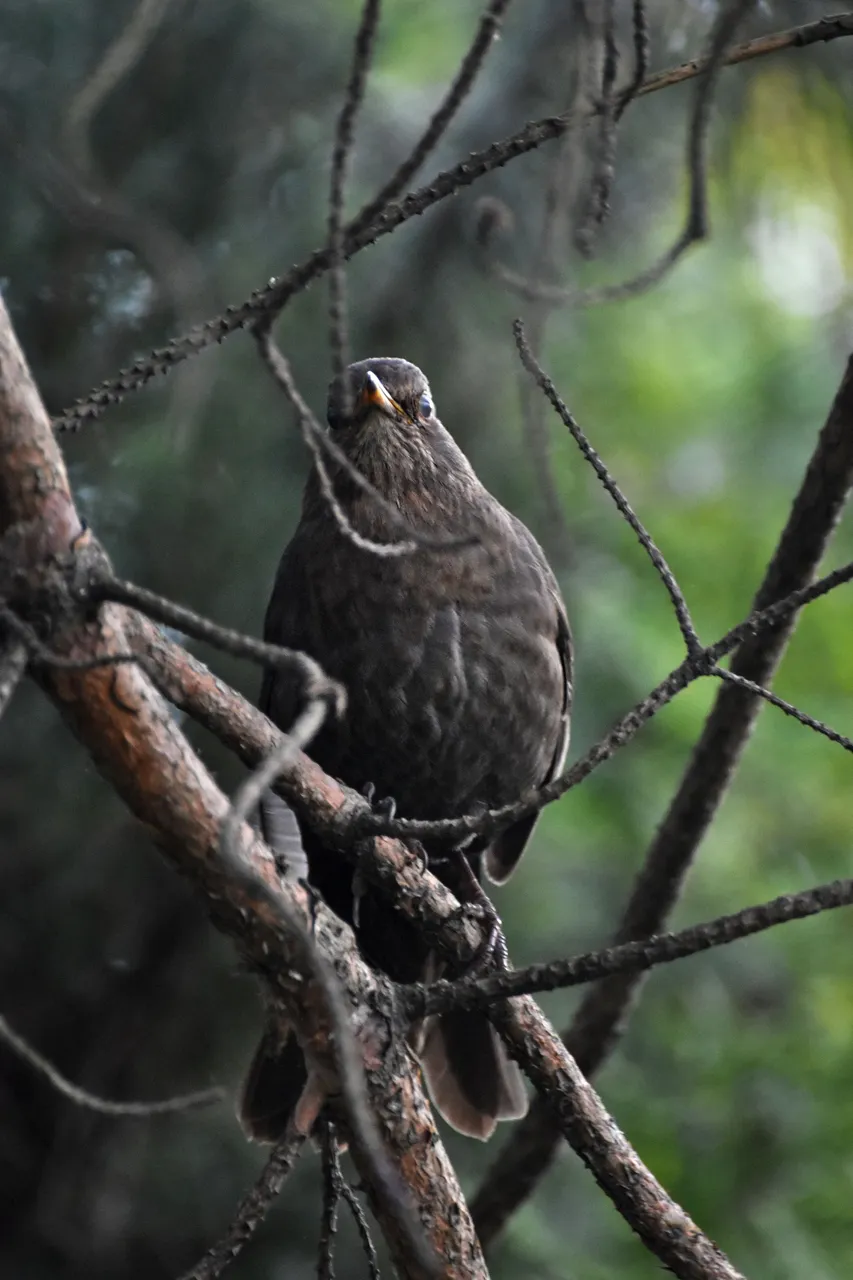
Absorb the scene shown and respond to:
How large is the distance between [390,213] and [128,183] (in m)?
2.42

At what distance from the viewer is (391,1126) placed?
2068 mm

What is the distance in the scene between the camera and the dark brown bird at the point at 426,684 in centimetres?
338

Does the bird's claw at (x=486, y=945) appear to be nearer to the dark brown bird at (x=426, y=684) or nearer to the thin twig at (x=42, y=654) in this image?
the dark brown bird at (x=426, y=684)

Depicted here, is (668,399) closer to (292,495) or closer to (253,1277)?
(292,495)

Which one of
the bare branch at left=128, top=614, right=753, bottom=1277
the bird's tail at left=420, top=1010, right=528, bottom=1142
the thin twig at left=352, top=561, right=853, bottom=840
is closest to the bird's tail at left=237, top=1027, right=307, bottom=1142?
the bird's tail at left=420, top=1010, right=528, bottom=1142

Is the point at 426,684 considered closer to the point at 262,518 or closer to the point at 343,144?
the point at 262,518

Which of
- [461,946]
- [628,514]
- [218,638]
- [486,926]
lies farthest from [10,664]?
[486,926]

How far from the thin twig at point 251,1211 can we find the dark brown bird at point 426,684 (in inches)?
43.9

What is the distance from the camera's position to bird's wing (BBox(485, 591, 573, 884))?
374cm

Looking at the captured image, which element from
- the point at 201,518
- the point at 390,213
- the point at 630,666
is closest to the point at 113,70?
the point at 201,518

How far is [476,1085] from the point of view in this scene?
3488mm

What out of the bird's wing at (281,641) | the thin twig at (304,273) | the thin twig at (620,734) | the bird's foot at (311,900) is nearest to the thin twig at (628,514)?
the thin twig at (620,734)

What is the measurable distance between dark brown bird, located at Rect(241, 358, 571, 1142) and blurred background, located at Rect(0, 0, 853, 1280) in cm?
26

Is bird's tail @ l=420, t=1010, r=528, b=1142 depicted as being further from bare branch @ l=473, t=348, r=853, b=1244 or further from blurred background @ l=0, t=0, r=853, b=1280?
blurred background @ l=0, t=0, r=853, b=1280
